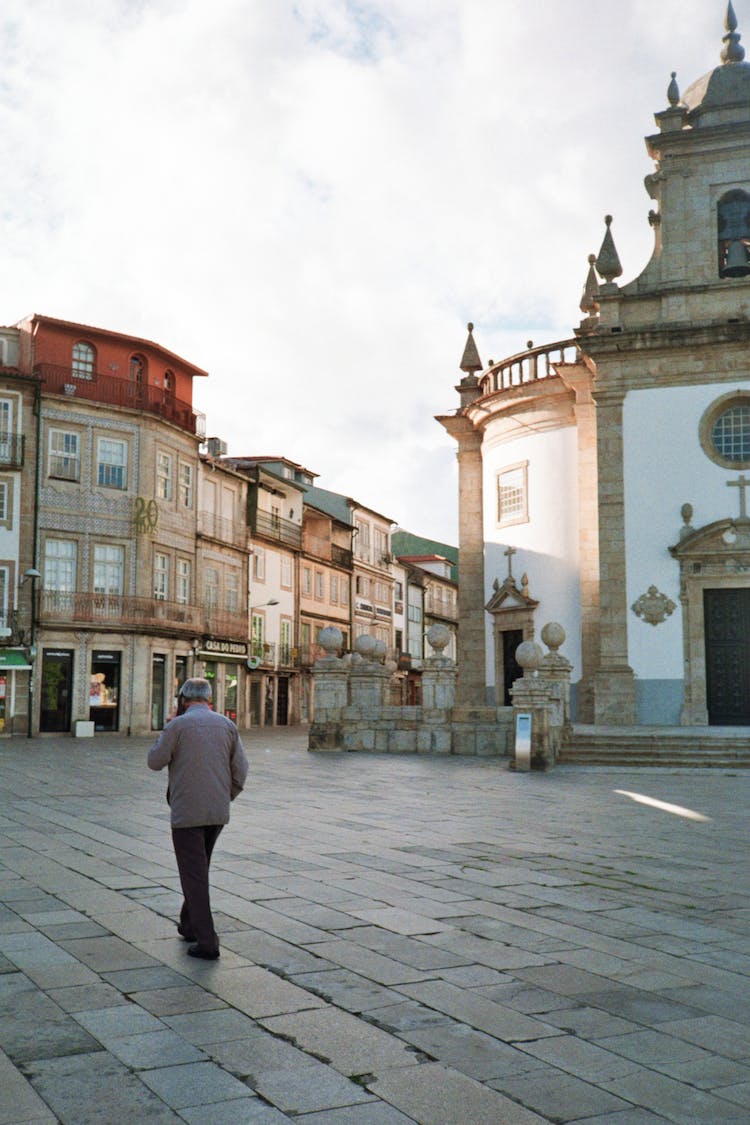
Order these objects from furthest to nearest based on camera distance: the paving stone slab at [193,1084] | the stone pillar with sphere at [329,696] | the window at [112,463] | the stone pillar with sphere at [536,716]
A: the window at [112,463] < the stone pillar with sphere at [329,696] < the stone pillar with sphere at [536,716] < the paving stone slab at [193,1084]

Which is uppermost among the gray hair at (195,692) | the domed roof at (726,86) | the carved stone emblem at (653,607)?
the domed roof at (726,86)

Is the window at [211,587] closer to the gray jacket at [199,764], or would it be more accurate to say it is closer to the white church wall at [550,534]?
the white church wall at [550,534]

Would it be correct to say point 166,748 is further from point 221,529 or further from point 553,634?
point 221,529

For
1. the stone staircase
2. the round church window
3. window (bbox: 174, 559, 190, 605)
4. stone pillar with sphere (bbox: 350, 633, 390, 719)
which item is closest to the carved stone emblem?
the round church window

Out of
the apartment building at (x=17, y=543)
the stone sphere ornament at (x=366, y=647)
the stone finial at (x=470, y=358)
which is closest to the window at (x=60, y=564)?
the apartment building at (x=17, y=543)

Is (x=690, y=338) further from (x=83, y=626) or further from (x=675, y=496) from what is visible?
(x=83, y=626)

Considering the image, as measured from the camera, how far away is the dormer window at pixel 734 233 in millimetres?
25938

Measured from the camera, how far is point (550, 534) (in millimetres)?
28422

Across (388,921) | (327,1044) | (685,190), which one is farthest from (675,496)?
(327,1044)

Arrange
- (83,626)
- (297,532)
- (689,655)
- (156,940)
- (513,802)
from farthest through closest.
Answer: (297,532) → (83,626) → (689,655) → (513,802) → (156,940)

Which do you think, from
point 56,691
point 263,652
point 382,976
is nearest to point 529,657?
point 382,976

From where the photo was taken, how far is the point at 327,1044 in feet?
14.5

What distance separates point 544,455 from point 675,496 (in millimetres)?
4274

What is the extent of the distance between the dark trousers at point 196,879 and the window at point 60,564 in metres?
32.0
